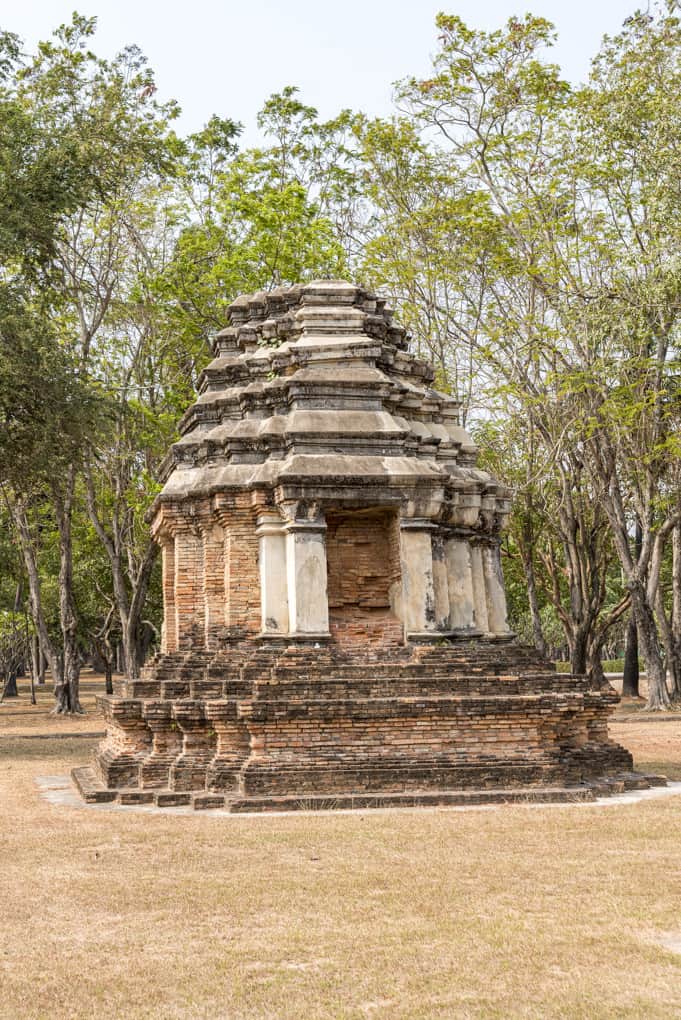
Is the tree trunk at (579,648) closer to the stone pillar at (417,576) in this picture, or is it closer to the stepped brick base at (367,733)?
the stepped brick base at (367,733)

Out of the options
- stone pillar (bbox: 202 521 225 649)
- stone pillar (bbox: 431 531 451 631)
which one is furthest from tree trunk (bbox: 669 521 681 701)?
stone pillar (bbox: 202 521 225 649)

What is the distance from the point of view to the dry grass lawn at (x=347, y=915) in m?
5.60

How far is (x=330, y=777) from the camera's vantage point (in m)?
11.9

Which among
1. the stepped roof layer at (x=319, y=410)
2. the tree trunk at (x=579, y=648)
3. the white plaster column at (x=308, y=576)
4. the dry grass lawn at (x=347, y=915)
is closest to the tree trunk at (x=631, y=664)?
the tree trunk at (x=579, y=648)

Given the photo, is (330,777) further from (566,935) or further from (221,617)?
(566,935)

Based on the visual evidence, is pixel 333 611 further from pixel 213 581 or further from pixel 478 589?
pixel 478 589

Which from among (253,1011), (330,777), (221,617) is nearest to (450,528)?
(221,617)

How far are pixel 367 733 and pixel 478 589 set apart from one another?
4.71 metres

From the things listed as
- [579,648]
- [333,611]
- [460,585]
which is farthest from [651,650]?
[333,611]

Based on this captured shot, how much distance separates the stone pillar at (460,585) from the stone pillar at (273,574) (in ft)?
8.80

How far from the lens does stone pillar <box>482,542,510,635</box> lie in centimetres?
1659

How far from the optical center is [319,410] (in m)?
14.5

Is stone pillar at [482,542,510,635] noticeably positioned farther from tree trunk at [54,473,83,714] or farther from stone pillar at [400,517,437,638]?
tree trunk at [54,473,83,714]

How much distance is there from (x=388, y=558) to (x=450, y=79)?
1691 cm
